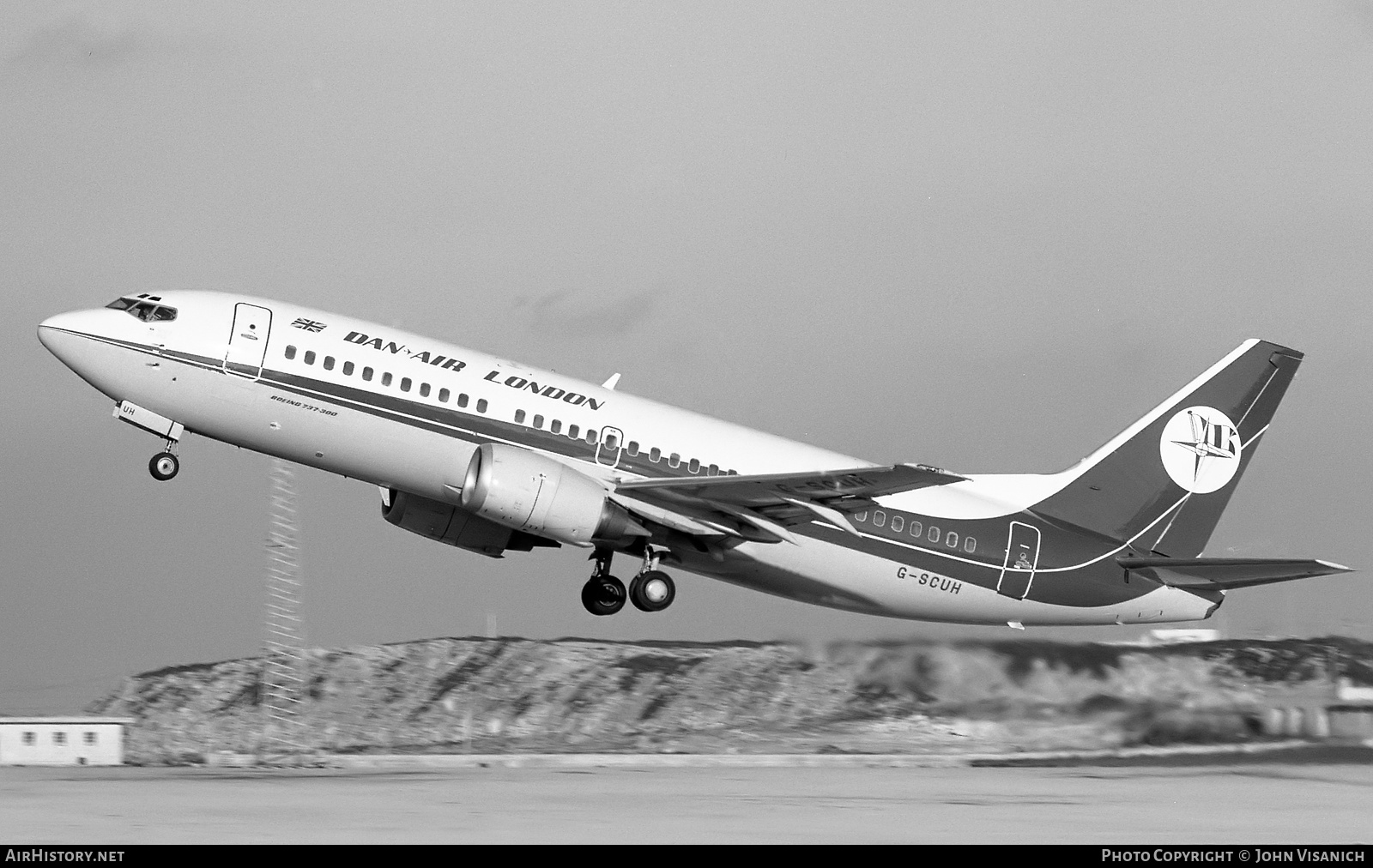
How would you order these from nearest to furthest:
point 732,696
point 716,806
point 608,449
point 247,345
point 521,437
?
point 716,806 < point 247,345 < point 521,437 < point 608,449 < point 732,696

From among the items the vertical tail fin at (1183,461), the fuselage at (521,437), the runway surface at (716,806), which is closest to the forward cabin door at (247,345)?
the fuselage at (521,437)

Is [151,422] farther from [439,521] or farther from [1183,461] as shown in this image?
[1183,461]

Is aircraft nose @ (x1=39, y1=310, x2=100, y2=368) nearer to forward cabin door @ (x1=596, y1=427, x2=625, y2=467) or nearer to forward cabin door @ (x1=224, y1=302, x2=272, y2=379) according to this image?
forward cabin door @ (x1=224, y1=302, x2=272, y2=379)

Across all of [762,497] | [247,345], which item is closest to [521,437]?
[762,497]

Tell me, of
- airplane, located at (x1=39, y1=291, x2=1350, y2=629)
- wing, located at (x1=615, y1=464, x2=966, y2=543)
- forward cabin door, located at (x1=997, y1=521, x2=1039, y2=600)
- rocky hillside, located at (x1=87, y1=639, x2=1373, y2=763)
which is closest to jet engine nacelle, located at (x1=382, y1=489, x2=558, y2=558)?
airplane, located at (x1=39, y1=291, x2=1350, y2=629)

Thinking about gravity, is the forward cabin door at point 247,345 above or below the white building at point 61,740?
above

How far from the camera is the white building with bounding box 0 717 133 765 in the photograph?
202 ft

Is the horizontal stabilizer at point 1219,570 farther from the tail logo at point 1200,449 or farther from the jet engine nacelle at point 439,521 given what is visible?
the jet engine nacelle at point 439,521

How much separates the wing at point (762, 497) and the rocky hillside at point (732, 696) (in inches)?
255

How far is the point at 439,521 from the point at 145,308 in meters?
8.31

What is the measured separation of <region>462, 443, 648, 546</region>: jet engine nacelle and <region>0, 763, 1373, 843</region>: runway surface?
5.68 meters

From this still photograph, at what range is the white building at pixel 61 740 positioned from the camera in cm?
6172

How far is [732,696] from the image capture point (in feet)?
196
